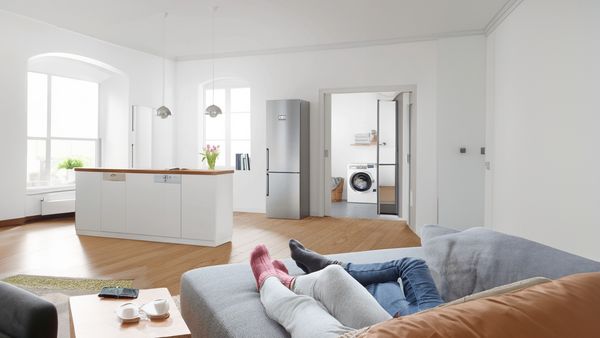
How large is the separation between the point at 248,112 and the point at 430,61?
336 centimetres

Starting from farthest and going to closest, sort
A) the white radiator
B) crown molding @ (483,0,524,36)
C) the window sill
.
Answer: the white radiator < the window sill < crown molding @ (483,0,524,36)

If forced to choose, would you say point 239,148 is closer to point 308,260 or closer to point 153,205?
point 153,205

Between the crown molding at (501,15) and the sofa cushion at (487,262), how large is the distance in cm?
386

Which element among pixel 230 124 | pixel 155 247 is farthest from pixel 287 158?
pixel 155 247

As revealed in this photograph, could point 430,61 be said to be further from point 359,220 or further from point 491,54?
point 359,220

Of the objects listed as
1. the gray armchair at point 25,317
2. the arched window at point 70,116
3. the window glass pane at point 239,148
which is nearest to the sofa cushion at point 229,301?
the gray armchair at point 25,317

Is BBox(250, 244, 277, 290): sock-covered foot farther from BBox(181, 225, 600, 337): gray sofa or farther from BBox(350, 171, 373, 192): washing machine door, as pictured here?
BBox(350, 171, 373, 192): washing machine door

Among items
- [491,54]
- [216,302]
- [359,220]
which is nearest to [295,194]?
[359,220]

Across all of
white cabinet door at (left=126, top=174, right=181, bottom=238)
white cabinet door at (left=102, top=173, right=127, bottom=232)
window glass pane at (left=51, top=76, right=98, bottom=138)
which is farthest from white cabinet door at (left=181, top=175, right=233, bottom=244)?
window glass pane at (left=51, top=76, right=98, bottom=138)

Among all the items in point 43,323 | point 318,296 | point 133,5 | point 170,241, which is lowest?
point 170,241

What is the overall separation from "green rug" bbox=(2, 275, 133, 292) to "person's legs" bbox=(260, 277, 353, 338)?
2152 mm

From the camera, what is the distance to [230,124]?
26.9 feet

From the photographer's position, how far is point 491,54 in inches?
233

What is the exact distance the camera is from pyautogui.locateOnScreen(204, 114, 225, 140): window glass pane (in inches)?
325
